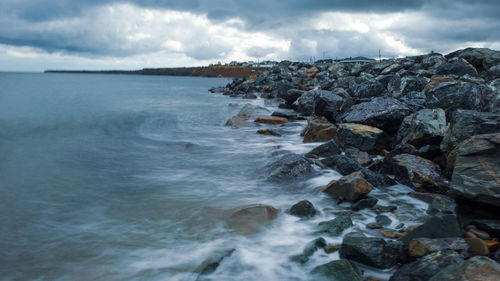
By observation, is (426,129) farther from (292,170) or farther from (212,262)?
(212,262)

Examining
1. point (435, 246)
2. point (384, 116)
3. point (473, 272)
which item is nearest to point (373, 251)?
point (435, 246)

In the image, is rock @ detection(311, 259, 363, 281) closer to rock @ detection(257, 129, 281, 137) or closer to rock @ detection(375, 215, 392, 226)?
rock @ detection(375, 215, 392, 226)

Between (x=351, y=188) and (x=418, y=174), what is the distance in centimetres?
141

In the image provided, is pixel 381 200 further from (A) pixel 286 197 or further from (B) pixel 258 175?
(B) pixel 258 175

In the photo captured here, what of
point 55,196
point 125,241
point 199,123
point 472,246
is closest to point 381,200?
point 472,246

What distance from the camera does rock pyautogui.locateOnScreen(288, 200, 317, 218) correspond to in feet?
16.9

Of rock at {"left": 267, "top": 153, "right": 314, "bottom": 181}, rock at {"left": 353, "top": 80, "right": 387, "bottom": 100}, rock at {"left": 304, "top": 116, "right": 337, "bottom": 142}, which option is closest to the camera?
rock at {"left": 267, "top": 153, "right": 314, "bottom": 181}

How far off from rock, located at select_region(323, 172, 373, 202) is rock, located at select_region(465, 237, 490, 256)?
2068 mm

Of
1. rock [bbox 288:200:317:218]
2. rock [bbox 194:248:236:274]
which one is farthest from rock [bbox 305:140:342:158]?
rock [bbox 194:248:236:274]

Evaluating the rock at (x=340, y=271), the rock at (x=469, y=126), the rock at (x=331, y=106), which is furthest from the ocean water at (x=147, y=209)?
→ the rock at (x=331, y=106)

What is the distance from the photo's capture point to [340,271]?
3.41 metres

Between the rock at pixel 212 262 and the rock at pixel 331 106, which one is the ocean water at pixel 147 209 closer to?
the rock at pixel 212 262

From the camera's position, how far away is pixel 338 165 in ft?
23.1

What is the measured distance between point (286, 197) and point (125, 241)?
2.80m
